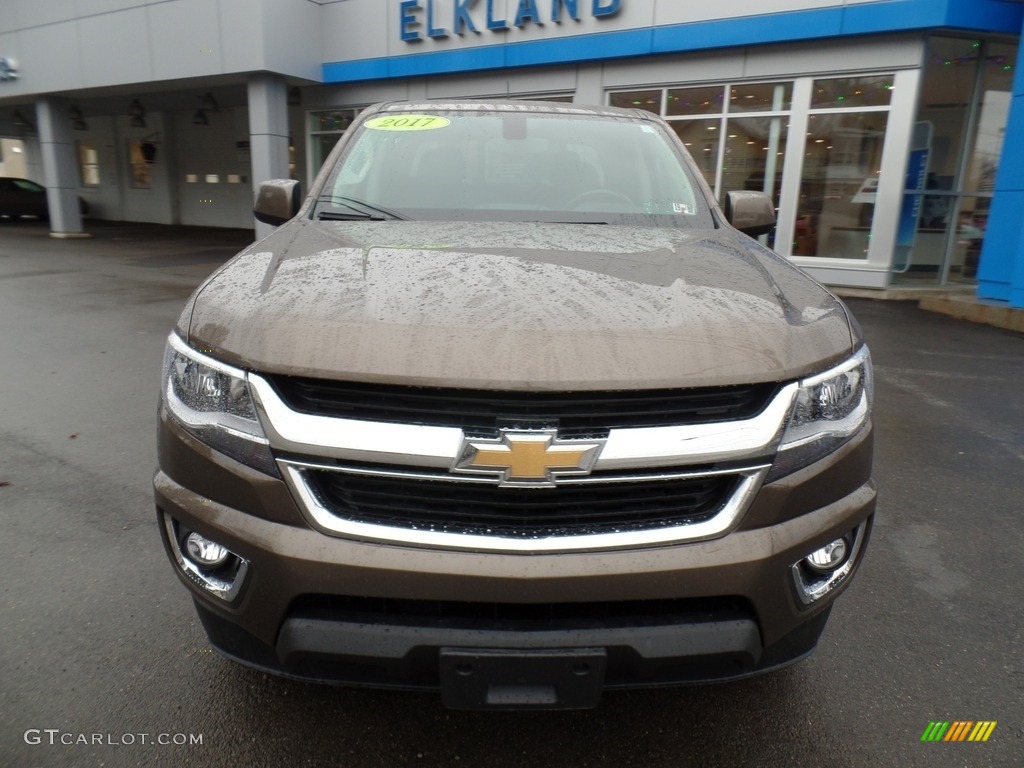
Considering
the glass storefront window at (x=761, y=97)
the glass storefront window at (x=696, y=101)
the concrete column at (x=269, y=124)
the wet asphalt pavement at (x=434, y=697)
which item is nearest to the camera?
the wet asphalt pavement at (x=434, y=697)

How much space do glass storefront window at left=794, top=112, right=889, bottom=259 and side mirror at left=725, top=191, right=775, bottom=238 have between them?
375 inches

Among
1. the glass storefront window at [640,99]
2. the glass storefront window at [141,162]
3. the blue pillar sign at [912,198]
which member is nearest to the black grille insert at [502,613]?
the blue pillar sign at [912,198]

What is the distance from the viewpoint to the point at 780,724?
6.88 ft

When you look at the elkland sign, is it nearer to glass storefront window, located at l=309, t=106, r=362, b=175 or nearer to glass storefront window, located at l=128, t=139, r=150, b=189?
glass storefront window, located at l=309, t=106, r=362, b=175

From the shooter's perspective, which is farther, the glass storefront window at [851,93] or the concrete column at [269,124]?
the concrete column at [269,124]

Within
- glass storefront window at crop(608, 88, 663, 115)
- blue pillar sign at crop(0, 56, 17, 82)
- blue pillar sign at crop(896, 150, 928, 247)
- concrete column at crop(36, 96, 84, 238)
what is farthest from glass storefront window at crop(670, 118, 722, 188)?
blue pillar sign at crop(0, 56, 17, 82)

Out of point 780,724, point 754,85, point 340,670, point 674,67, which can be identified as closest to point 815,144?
point 754,85

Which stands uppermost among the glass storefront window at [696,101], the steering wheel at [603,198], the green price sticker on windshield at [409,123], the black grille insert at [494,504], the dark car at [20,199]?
the glass storefront window at [696,101]

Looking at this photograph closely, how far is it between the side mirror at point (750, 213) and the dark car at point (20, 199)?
30107 millimetres

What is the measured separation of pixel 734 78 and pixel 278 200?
36.3 feet

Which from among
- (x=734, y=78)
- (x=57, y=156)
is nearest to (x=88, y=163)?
(x=57, y=156)

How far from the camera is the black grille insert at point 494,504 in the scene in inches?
61.5

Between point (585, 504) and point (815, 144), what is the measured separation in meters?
11.7

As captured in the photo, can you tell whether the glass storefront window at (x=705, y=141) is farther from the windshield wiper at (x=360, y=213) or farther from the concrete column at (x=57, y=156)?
the concrete column at (x=57, y=156)
